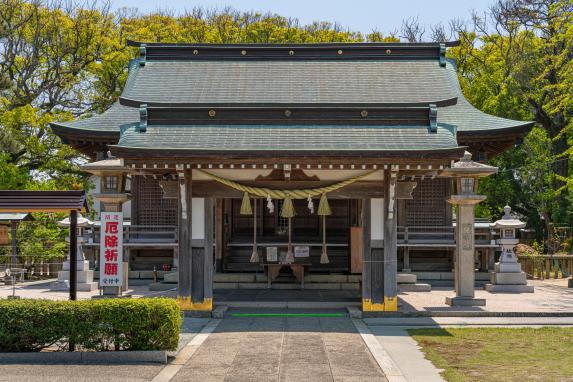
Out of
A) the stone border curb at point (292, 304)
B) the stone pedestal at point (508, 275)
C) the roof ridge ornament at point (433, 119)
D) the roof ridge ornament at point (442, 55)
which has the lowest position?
the stone border curb at point (292, 304)

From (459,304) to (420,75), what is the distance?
9.39m

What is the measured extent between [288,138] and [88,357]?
25.3 ft

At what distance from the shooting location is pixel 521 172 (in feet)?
119

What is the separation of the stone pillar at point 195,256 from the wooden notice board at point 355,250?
25.8 ft

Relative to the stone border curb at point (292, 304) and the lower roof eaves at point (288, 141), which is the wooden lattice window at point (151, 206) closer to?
the stone border curb at point (292, 304)

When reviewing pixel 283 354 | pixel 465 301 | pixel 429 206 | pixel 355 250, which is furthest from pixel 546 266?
pixel 283 354

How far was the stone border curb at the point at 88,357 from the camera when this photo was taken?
11156 mm

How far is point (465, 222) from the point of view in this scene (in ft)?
58.4

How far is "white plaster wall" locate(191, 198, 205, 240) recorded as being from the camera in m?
16.9

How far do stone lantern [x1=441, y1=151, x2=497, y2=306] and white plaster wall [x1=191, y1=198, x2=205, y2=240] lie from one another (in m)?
6.67

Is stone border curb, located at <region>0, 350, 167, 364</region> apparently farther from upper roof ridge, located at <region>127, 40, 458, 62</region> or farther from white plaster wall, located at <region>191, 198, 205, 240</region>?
upper roof ridge, located at <region>127, 40, 458, 62</region>

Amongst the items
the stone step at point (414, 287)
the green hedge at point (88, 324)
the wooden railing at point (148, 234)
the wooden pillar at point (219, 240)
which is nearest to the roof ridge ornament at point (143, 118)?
the green hedge at point (88, 324)

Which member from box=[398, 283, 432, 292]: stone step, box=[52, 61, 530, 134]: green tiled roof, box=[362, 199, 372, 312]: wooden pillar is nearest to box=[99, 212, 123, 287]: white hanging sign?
box=[52, 61, 530, 134]: green tiled roof

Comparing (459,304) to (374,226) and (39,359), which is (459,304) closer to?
(374,226)
